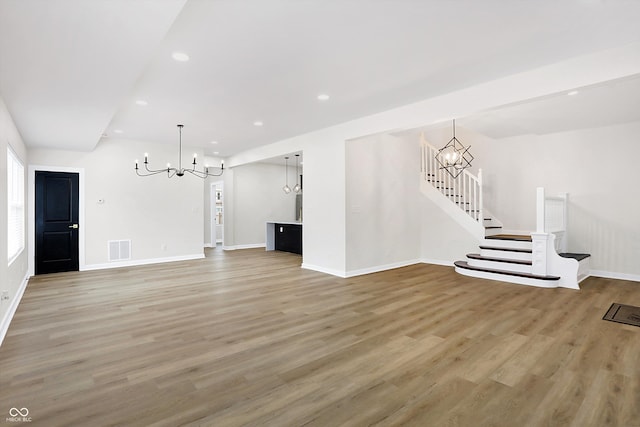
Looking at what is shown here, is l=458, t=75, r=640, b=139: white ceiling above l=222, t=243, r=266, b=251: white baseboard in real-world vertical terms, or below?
above

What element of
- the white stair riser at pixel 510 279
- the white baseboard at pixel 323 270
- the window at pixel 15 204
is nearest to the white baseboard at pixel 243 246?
the white baseboard at pixel 323 270

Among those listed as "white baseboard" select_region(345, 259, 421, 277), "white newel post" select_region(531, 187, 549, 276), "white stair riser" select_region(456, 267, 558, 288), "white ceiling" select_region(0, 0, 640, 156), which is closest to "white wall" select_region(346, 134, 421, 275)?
→ "white baseboard" select_region(345, 259, 421, 277)

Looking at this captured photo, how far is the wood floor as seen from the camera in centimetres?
210

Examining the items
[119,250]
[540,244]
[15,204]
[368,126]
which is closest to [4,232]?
[15,204]

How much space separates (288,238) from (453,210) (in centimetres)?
466

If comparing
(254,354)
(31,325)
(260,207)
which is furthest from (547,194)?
(31,325)

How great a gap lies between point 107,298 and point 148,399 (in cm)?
315

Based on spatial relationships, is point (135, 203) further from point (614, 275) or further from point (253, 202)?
point (614, 275)

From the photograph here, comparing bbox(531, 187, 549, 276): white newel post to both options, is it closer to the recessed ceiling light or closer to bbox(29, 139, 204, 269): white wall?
the recessed ceiling light

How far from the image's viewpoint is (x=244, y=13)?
8.29 feet

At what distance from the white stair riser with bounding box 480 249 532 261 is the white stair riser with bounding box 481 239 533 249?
0.17m

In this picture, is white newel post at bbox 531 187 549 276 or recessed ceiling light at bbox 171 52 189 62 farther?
white newel post at bbox 531 187 549 276

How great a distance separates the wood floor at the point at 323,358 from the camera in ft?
6.88

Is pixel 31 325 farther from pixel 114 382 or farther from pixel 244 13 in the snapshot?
pixel 244 13
